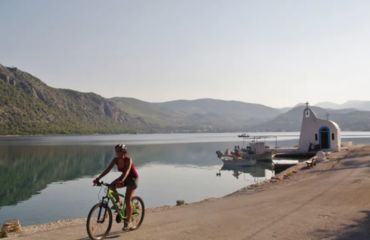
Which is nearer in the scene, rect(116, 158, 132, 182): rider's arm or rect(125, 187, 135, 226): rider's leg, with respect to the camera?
rect(116, 158, 132, 182): rider's arm

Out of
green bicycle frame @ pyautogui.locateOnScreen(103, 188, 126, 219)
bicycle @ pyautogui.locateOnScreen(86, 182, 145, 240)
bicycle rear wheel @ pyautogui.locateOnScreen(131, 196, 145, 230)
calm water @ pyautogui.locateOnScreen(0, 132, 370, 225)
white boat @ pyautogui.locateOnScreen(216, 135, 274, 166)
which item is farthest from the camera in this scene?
white boat @ pyautogui.locateOnScreen(216, 135, 274, 166)

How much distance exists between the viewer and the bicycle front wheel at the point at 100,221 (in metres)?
10.0

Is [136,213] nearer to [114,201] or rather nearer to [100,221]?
[114,201]

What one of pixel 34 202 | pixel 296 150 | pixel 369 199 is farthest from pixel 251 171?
pixel 369 199

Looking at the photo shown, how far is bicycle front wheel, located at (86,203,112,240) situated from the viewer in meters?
10.0

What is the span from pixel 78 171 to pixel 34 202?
24.3m

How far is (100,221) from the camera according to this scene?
10141mm

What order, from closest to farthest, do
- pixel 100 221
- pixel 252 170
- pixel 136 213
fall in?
pixel 100 221 < pixel 136 213 < pixel 252 170

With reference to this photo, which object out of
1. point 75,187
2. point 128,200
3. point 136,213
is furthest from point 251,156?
point 128,200

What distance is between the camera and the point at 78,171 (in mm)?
55438

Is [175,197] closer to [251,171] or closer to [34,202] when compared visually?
[34,202]

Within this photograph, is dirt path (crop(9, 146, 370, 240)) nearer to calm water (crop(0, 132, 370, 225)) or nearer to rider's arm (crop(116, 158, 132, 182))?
rider's arm (crop(116, 158, 132, 182))

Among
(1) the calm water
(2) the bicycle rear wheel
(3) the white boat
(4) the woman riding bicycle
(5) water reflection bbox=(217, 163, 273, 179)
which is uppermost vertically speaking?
(4) the woman riding bicycle

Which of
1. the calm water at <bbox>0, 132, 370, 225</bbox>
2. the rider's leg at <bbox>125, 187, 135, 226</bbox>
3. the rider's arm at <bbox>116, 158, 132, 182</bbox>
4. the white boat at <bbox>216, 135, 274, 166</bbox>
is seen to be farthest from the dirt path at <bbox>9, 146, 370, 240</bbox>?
the white boat at <bbox>216, 135, 274, 166</bbox>
